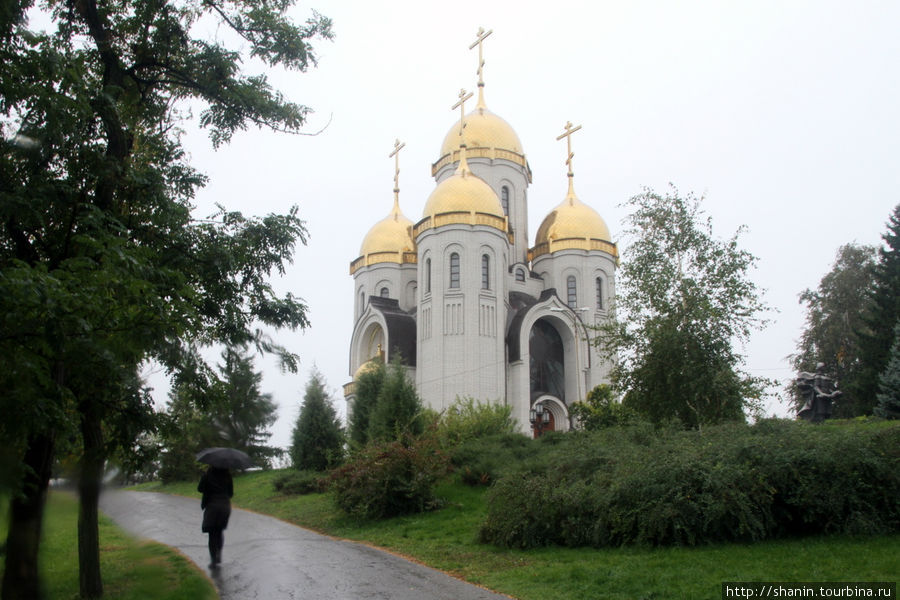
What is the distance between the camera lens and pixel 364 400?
83.3 ft

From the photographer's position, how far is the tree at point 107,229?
559 cm

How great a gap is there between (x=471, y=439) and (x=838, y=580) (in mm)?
15444

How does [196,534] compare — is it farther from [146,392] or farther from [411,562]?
[146,392]

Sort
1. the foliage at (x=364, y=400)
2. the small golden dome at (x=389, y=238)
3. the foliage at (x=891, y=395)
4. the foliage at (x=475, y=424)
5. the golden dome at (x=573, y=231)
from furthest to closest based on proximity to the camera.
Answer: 1. the small golden dome at (x=389, y=238)
2. the golden dome at (x=573, y=231)
3. the foliage at (x=364, y=400)
4. the foliage at (x=475, y=424)
5. the foliage at (x=891, y=395)

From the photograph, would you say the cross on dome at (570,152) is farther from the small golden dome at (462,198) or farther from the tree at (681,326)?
the tree at (681,326)

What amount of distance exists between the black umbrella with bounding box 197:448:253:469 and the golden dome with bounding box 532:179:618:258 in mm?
32457

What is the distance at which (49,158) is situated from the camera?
777cm

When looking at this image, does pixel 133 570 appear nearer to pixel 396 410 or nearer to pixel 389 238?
pixel 396 410

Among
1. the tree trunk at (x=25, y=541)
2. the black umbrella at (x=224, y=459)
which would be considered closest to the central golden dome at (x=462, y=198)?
the black umbrella at (x=224, y=459)

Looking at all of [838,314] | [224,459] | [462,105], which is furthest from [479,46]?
[224,459]

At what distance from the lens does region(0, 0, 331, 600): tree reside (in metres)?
5.59

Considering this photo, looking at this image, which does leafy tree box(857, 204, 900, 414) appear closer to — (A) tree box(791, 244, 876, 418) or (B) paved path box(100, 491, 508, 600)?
(A) tree box(791, 244, 876, 418)

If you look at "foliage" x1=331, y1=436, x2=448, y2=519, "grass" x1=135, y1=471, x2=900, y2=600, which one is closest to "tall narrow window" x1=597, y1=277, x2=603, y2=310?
"foliage" x1=331, y1=436, x2=448, y2=519

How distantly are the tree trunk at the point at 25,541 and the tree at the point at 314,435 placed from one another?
65.6 ft
